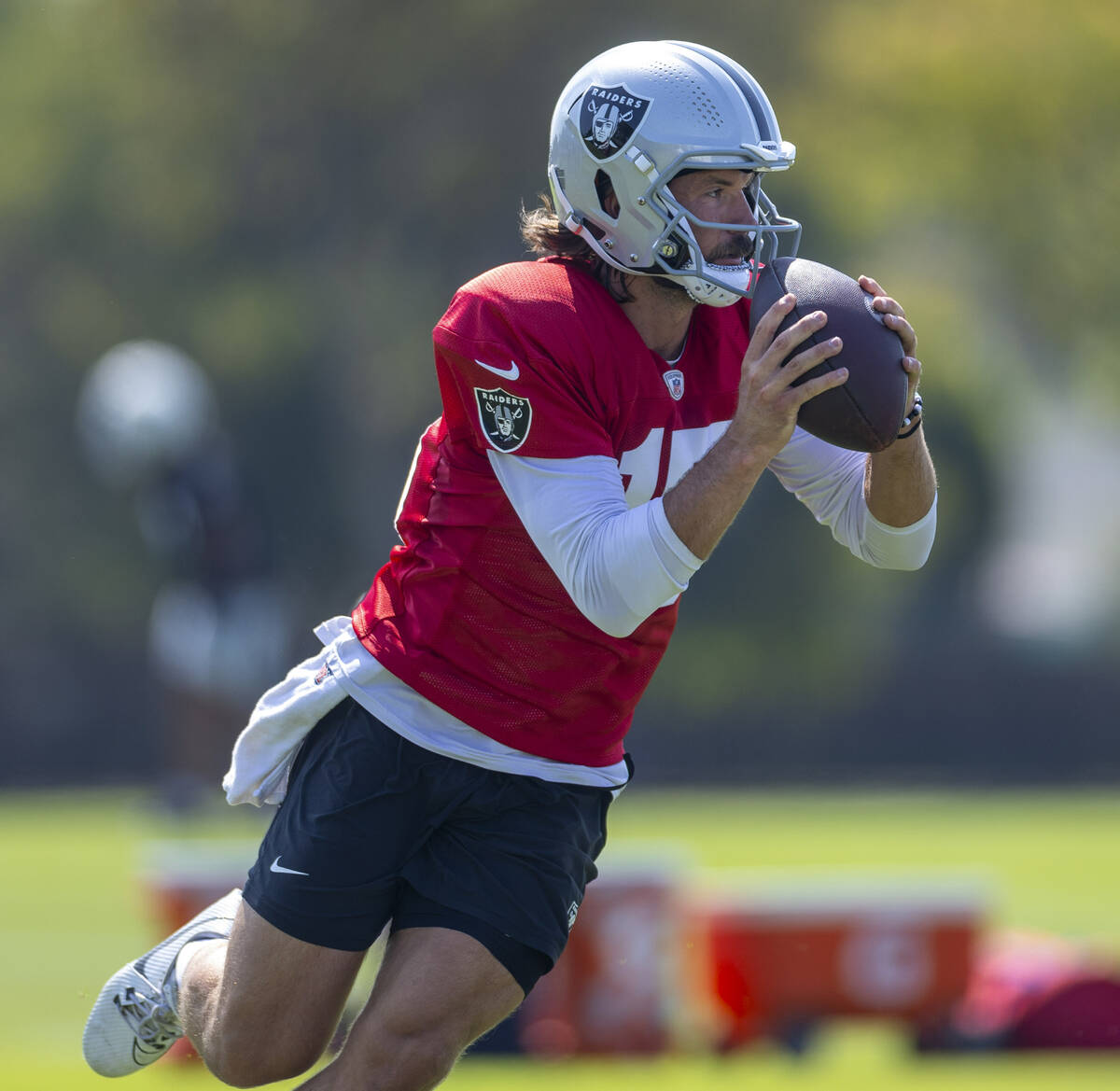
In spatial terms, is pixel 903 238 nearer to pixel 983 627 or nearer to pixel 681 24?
pixel 681 24

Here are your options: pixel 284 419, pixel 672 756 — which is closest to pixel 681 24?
pixel 284 419

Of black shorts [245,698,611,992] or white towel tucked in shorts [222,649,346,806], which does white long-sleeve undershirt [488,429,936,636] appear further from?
white towel tucked in shorts [222,649,346,806]

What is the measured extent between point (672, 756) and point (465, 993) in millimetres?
16588

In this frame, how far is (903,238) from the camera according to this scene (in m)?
24.7

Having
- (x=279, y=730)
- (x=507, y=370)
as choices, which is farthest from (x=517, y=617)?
(x=279, y=730)

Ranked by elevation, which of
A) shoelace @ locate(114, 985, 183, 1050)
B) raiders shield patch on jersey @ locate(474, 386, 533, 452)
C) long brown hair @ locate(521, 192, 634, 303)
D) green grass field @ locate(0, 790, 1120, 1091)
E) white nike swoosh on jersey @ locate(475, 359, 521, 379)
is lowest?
green grass field @ locate(0, 790, 1120, 1091)

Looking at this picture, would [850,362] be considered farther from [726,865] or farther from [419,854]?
[726,865]

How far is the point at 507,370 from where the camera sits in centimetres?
375

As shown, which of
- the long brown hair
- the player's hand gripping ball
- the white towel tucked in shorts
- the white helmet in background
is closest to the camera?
the player's hand gripping ball

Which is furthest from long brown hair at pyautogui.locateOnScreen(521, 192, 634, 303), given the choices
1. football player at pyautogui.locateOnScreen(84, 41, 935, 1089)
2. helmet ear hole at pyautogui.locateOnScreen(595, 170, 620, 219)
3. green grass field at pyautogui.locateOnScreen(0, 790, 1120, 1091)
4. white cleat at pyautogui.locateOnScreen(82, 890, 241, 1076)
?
green grass field at pyautogui.locateOnScreen(0, 790, 1120, 1091)

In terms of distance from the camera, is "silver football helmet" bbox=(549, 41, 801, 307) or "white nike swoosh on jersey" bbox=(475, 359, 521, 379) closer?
"white nike swoosh on jersey" bbox=(475, 359, 521, 379)

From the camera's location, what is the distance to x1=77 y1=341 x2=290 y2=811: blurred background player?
1519cm

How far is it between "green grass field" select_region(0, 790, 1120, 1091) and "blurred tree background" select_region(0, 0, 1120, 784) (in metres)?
2.79

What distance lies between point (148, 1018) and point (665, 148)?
218 cm
